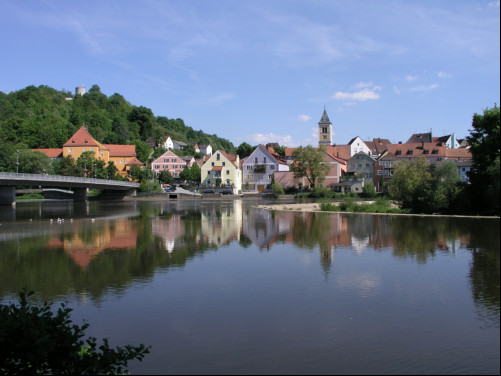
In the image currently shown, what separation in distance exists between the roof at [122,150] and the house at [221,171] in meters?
27.3

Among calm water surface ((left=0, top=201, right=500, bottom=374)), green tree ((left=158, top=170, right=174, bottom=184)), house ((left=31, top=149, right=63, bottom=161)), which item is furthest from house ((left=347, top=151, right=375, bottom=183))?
house ((left=31, top=149, right=63, bottom=161))

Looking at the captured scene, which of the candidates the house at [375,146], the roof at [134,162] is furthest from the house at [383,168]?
the roof at [134,162]

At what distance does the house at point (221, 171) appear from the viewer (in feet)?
302

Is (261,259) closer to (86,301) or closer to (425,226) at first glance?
(86,301)

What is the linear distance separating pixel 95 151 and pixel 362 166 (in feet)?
212

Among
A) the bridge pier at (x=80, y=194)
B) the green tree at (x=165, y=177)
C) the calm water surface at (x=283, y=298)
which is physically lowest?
the calm water surface at (x=283, y=298)

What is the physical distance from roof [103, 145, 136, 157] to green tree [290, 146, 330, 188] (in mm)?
53338

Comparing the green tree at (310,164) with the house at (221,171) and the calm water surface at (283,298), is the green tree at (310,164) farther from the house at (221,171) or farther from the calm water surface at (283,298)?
the calm water surface at (283,298)

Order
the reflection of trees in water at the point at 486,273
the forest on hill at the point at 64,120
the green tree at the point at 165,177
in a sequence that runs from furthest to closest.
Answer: the forest on hill at the point at 64,120
the green tree at the point at 165,177
the reflection of trees in water at the point at 486,273

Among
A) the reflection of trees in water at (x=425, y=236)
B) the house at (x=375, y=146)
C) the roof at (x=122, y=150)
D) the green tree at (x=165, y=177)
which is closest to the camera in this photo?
the reflection of trees in water at (x=425, y=236)

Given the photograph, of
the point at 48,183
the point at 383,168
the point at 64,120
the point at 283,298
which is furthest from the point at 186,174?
the point at 283,298

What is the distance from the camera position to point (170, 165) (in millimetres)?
110188

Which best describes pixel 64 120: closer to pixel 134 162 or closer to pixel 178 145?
pixel 134 162

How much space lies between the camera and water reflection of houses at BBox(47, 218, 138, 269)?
19469 millimetres
